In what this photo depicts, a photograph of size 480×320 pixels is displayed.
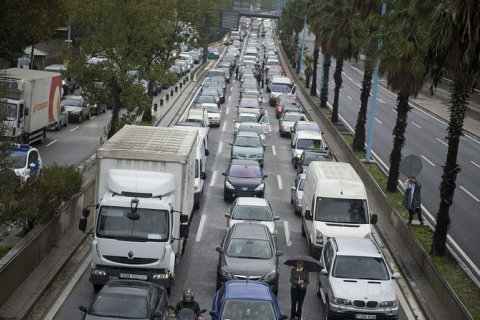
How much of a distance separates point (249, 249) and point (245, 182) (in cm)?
994

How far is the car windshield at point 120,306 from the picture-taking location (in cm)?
1362

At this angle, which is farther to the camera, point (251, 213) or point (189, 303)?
point (251, 213)

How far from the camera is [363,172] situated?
32.4 m

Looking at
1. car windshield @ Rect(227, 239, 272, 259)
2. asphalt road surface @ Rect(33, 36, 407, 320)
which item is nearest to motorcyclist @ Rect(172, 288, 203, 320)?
asphalt road surface @ Rect(33, 36, 407, 320)

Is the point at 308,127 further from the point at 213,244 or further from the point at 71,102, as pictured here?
the point at 213,244

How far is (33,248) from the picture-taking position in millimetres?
18578

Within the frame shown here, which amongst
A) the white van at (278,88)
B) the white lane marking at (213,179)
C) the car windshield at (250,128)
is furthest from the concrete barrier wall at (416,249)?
the white van at (278,88)

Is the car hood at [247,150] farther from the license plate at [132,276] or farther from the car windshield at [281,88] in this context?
the car windshield at [281,88]

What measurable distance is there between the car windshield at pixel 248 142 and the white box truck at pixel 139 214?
664 inches

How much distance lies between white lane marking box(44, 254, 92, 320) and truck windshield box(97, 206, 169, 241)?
1764 mm

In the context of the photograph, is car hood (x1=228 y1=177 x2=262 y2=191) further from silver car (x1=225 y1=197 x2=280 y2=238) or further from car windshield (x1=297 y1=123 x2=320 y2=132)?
car windshield (x1=297 y1=123 x2=320 y2=132)

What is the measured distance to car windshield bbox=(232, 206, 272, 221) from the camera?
23.2 metres

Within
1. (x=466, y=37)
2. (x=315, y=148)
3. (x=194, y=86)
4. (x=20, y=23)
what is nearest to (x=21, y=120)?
(x=20, y=23)

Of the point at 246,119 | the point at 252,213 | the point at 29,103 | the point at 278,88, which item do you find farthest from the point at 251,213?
the point at 278,88
